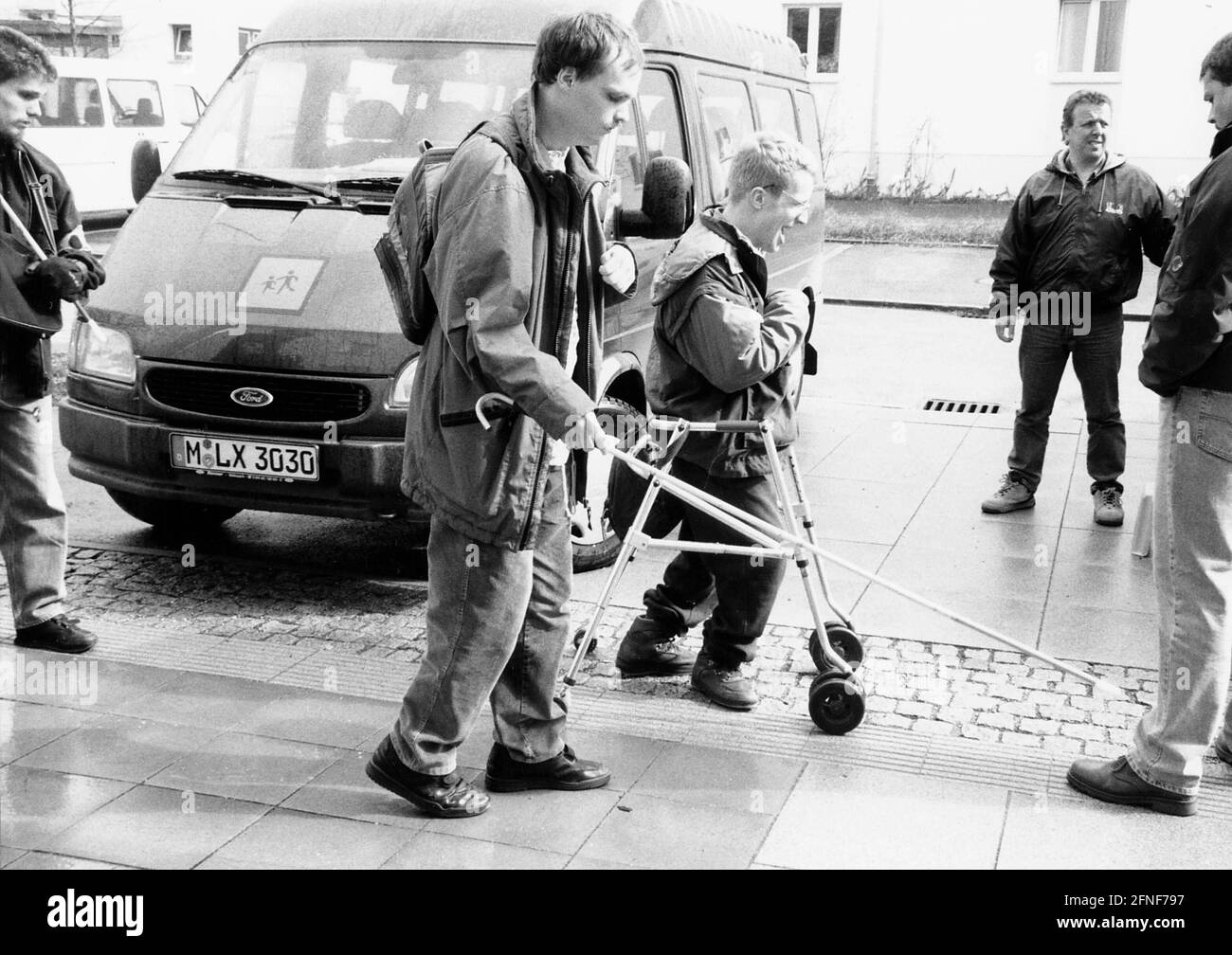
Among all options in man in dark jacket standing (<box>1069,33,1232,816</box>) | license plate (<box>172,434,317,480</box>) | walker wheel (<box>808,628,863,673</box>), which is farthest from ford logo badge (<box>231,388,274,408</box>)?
man in dark jacket standing (<box>1069,33,1232,816</box>)

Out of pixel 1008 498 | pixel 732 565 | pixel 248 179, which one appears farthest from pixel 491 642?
pixel 1008 498

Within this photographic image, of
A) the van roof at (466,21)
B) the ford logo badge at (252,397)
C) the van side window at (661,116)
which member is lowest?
the ford logo badge at (252,397)

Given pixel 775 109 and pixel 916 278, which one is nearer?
pixel 775 109

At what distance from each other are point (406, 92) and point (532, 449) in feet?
10.5

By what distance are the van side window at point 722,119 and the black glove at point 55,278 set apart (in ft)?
9.91

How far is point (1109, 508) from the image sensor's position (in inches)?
281

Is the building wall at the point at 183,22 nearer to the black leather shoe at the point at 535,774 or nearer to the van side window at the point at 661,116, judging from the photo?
the van side window at the point at 661,116

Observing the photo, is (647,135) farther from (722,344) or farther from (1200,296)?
(1200,296)

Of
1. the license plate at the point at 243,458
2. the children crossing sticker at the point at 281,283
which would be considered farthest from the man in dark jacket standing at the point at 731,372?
the children crossing sticker at the point at 281,283

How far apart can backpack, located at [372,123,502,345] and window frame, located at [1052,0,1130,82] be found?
22884mm

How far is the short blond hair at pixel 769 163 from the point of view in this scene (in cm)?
433

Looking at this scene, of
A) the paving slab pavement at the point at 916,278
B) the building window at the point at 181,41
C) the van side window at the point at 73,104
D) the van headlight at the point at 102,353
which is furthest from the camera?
the building window at the point at 181,41

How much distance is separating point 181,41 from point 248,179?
2873 cm

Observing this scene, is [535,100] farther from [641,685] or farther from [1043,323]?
[1043,323]
